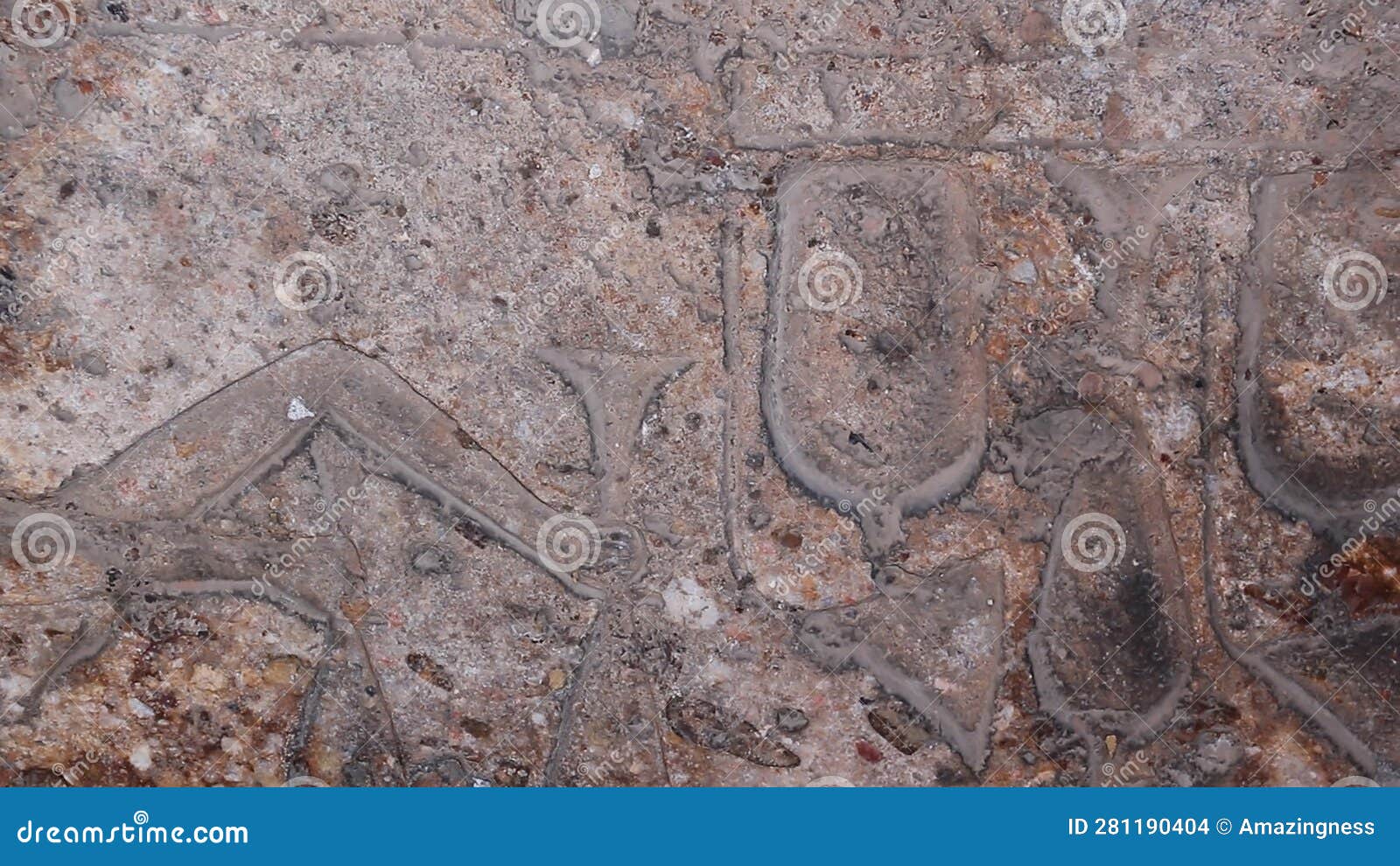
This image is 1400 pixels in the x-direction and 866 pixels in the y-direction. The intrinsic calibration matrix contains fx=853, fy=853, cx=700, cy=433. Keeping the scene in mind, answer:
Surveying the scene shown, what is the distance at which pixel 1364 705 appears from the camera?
129 inches

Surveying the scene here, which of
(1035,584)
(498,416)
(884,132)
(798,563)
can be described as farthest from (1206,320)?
(498,416)

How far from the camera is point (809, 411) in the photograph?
133 inches

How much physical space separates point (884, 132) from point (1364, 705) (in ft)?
9.49

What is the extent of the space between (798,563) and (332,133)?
249 centimetres

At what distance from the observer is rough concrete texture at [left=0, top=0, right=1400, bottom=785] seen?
331cm

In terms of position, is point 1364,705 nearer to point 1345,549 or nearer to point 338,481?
point 1345,549

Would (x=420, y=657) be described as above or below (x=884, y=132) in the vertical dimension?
below

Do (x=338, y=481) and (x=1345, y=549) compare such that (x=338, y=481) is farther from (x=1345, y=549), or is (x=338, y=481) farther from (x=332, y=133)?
(x=1345, y=549)

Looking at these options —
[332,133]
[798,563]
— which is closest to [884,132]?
[798,563]

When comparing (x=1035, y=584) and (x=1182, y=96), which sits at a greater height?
(x=1182, y=96)

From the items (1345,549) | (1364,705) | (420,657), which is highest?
(1345,549)

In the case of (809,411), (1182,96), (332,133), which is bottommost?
(809,411)

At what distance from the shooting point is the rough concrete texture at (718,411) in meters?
3.31

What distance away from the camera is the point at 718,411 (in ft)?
11.2
